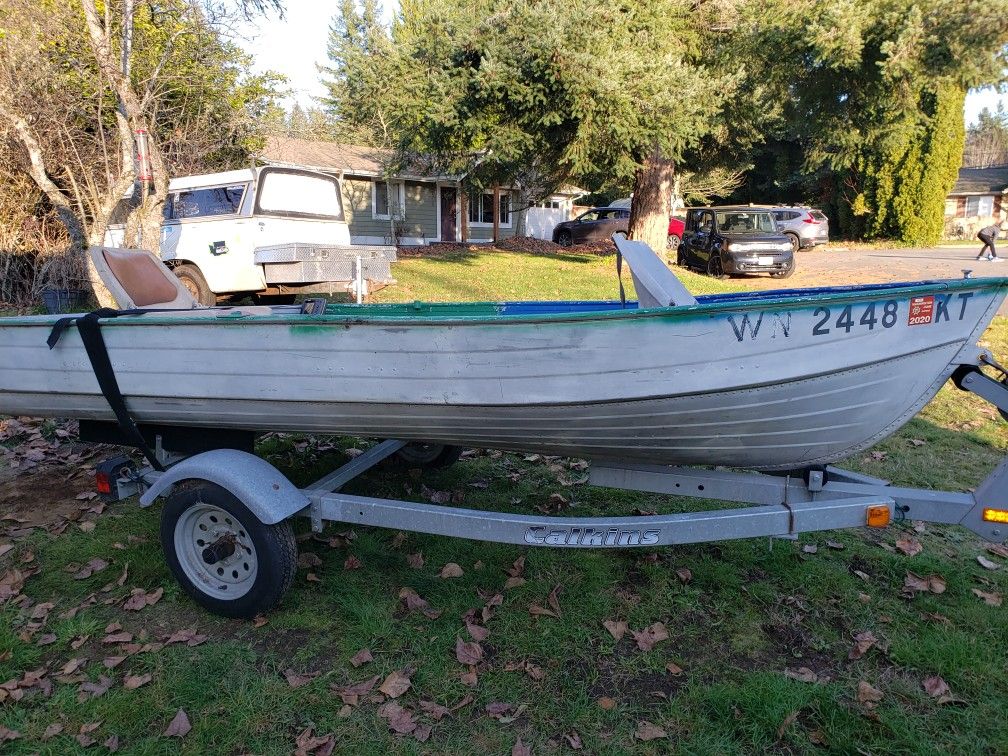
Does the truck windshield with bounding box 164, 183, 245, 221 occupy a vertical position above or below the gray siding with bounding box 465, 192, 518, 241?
above

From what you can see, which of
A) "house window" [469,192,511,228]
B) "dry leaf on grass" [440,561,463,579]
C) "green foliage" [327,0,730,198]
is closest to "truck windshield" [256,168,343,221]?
"green foliage" [327,0,730,198]

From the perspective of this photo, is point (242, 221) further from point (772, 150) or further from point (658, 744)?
point (772, 150)

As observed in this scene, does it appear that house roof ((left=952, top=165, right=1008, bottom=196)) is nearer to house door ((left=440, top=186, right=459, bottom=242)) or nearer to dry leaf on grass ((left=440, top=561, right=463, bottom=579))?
house door ((left=440, top=186, right=459, bottom=242))

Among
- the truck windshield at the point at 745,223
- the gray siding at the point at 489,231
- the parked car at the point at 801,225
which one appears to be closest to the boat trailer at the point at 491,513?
the truck windshield at the point at 745,223

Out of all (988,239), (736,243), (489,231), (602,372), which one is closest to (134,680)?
(602,372)

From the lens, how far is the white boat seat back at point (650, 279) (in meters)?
3.10

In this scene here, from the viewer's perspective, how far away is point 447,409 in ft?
10.3

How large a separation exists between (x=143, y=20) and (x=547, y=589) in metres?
12.3

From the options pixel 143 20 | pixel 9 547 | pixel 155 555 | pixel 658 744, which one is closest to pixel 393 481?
pixel 155 555

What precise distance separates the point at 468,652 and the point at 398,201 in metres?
25.2

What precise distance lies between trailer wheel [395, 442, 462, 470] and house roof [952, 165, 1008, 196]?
46.4 metres

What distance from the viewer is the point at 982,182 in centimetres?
4294

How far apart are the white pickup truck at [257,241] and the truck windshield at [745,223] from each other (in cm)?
976

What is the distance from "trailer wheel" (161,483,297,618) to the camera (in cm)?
325
